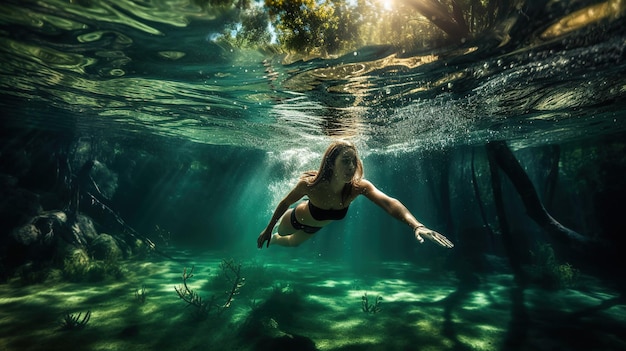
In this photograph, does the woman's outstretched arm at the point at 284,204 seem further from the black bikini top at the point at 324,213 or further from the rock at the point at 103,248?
the rock at the point at 103,248


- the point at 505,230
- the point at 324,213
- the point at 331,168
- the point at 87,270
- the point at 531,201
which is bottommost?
the point at 87,270

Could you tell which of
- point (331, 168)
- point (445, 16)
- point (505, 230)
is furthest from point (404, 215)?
point (505, 230)

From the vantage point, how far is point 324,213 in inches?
242

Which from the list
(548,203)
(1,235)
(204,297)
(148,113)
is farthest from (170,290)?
(548,203)

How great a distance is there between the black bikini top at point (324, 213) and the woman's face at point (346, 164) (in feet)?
4.16

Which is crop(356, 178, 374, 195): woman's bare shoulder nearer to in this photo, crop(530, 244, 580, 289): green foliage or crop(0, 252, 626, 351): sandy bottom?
crop(0, 252, 626, 351): sandy bottom

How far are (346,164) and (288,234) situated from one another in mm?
4216

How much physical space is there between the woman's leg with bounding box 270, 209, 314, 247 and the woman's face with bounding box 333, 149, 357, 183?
281cm

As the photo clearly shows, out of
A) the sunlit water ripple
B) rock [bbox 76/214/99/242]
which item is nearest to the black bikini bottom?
the sunlit water ripple

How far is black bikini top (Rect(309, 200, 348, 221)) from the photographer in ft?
20.1

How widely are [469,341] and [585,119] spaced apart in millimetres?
16902

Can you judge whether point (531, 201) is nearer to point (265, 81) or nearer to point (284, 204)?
point (265, 81)

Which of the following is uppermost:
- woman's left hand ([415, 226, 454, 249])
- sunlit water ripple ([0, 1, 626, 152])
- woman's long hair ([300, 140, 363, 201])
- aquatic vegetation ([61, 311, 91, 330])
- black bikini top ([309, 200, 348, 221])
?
sunlit water ripple ([0, 1, 626, 152])

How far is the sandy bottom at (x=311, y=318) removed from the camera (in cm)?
733
